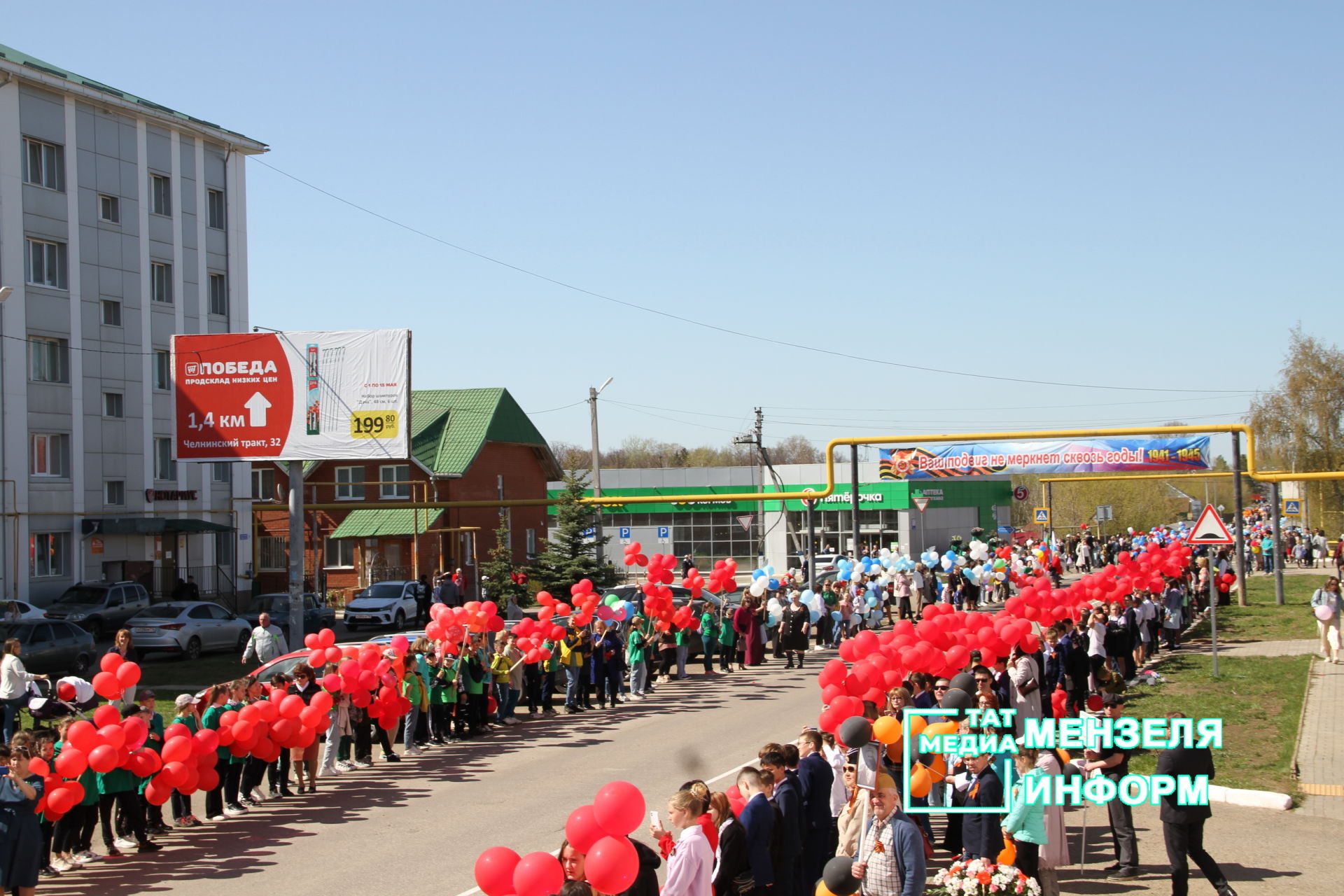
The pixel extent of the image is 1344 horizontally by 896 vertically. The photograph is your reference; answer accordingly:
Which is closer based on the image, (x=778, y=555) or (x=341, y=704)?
(x=341, y=704)

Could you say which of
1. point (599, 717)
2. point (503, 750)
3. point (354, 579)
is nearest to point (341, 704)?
point (503, 750)

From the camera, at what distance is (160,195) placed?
3722 centimetres

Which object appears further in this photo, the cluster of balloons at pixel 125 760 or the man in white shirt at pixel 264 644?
the man in white shirt at pixel 264 644

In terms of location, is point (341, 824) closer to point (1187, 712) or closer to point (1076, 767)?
point (1076, 767)

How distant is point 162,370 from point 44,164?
267 inches

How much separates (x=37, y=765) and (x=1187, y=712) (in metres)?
14.3

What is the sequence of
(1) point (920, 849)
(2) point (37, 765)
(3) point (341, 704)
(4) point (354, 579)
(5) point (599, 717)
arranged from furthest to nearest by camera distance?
(4) point (354, 579)
(5) point (599, 717)
(3) point (341, 704)
(2) point (37, 765)
(1) point (920, 849)

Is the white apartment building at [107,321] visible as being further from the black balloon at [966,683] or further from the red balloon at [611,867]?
the red balloon at [611,867]

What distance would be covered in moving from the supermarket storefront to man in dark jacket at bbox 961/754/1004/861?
152 feet

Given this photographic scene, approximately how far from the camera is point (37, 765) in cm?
952

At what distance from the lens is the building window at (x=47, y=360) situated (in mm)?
33219

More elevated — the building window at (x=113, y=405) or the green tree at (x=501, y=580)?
the building window at (x=113, y=405)

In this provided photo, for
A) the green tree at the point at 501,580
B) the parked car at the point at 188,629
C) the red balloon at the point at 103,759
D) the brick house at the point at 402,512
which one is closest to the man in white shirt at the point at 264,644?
the parked car at the point at 188,629

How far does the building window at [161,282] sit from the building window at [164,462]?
4219 millimetres
